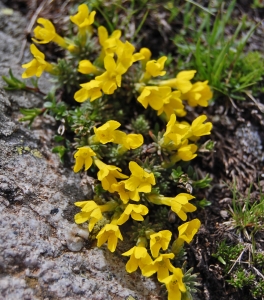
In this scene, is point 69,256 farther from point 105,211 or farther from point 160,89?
point 160,89

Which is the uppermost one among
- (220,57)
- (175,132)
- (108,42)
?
(220,57)

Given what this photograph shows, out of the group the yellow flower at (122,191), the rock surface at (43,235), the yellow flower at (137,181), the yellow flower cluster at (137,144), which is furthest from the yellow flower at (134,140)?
the rock surface at (43,235)

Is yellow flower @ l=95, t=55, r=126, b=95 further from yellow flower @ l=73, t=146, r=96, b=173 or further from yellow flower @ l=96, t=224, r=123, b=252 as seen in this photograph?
yellow flower @ l=96, t=224, r=123, b=252

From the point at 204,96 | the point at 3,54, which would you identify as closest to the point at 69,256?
the point at 204,96

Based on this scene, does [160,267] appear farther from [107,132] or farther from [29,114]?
[29,114]

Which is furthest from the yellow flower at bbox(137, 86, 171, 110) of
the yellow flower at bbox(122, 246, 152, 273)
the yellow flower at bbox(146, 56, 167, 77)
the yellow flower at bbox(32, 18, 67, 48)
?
the yellow flower at bbox(122, 246, 152, 273)

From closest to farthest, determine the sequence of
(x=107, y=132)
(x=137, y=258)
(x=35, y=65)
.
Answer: (x=137, y=258) → (x=107, y=132) → (x=35, y=65)

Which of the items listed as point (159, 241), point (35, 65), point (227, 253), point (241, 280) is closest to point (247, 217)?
point (227, 253)
